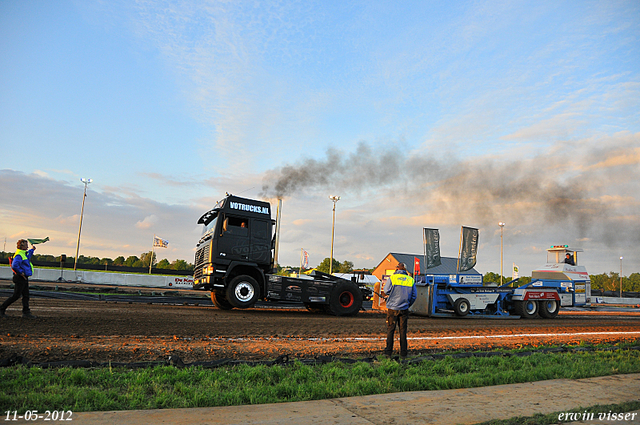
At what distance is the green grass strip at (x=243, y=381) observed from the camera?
447cm

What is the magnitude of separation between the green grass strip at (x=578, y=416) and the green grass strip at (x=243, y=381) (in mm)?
1350

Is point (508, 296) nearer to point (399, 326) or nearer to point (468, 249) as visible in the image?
point (468, 249)

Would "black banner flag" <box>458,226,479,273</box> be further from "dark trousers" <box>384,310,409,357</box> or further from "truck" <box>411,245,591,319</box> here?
"dark trousers" <box>384,310,409,357</box>

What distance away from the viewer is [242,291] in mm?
14945

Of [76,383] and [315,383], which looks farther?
[315,383]

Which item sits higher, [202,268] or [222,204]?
[222,204]

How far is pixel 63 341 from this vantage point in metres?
7.57

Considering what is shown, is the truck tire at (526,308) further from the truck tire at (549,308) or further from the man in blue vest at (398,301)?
the man in blue vest at (398,301)

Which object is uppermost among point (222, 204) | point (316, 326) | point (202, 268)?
point (222, 204)

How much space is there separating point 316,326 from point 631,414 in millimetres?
8322

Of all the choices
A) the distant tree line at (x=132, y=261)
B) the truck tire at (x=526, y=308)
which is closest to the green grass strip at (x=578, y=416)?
the truck tire at (x=526, y=308)

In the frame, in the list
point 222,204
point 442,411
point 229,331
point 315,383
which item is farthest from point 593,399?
point 222,204

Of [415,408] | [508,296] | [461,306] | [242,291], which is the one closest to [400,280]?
[415,408]

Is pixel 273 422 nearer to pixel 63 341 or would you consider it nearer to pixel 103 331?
pixel 63 341
